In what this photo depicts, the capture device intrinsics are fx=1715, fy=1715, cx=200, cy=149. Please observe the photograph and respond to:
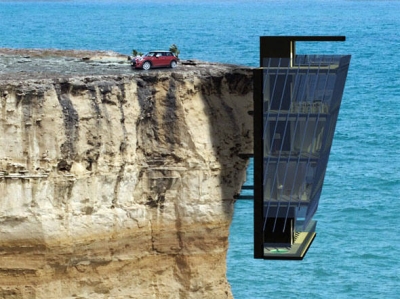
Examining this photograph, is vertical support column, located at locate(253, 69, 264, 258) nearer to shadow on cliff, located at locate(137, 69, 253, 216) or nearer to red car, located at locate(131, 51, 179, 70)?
shadow on cliff, located at locate(137, 69, 253, 216)

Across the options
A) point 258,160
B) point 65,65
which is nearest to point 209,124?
point 258,160

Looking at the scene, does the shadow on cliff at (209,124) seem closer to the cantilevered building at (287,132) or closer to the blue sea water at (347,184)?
the cantilevered building at (287,132)

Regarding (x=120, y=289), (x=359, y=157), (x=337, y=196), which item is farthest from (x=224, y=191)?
(x=359, y=157)

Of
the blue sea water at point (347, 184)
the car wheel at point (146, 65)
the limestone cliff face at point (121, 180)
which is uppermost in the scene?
the car wheel at point (146, 65)

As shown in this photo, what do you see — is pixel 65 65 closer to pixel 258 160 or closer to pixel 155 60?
pixel 155 60

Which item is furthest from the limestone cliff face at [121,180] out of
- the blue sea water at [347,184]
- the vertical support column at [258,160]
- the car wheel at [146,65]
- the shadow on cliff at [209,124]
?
the blue sea water at [347,184]

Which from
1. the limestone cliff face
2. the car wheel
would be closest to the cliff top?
the car wheel
